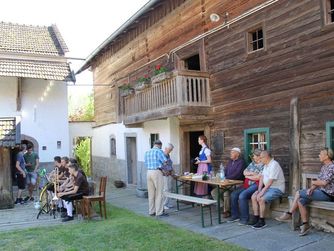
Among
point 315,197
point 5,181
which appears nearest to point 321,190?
point 315,197

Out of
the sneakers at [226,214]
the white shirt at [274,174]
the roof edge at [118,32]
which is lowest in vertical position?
the sneakers at [226,214]

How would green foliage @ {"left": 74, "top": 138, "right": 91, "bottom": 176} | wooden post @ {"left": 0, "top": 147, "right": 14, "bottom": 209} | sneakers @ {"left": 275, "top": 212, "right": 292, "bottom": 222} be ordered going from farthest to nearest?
green foliage @ {"left": 74, "top": 138, "right": 91, "bottom": 176} → wooden post @ {"left": 0, "top": 147, "right": 14, "bottom": 209} → sneakers @ {"left": 275, "top": 212, "right": 292, "bottom": 222}

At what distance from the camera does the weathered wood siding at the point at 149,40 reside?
9.92m

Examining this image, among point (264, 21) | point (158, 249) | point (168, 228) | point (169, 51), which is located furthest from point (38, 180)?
point (264, 21)

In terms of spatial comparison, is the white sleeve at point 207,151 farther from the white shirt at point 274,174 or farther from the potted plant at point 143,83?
the potted plant at point 143,83

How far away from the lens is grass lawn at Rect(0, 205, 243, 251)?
6.20m

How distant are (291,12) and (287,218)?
401 centimetres

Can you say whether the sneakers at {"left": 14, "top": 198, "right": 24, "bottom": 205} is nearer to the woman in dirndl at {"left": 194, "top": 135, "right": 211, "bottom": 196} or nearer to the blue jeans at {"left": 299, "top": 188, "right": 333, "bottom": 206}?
the woman in dirndl at {"left": 194, "top": 135, "right": 211, "bottom": 196}

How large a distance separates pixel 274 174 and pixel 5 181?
7.59 metres

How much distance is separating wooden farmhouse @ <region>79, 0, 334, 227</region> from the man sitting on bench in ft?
8.69

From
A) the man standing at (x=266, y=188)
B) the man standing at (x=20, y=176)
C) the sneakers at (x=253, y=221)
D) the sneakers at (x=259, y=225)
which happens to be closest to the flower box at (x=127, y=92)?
the man standing at (x=20, y=176)

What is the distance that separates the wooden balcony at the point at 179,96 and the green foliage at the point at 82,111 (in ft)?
51.8

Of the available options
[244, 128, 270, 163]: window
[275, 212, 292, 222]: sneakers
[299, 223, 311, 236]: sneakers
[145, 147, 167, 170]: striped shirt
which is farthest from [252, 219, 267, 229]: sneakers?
[145, 147, 167, 170]: striped shirt

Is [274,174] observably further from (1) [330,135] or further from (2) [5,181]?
(2) [5,181]
